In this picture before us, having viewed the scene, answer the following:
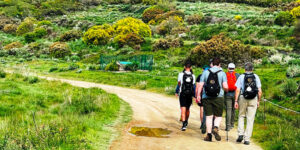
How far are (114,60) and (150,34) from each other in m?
17.0

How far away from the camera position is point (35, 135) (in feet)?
23.8

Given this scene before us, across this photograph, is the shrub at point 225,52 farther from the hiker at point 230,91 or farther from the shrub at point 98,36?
the shrub at point 98,36

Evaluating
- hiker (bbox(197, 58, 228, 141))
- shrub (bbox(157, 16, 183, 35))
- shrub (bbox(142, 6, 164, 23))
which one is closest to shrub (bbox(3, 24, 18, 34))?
shrub (bbox(142, 6, 164, 23))

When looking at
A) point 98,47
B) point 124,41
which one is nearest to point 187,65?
point 124,41

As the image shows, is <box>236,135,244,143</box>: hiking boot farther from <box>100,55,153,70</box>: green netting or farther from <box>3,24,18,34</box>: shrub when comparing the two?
<box>3,24,18,34</box>: shrub

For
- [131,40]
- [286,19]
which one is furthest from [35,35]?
[286,19]

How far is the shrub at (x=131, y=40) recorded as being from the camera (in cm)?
4031

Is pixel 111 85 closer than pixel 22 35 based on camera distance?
Yes

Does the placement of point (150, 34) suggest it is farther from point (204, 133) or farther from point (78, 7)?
point (78, 7)

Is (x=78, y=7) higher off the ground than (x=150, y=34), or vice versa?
(x=78, y=7)

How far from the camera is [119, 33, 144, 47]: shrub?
40.3 metres

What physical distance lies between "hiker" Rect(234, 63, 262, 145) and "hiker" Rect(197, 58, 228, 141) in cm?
41

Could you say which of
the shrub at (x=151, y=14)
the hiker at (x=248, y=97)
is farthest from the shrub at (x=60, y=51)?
the hiker at (x=248, y=97)

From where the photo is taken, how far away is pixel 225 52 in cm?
2775
